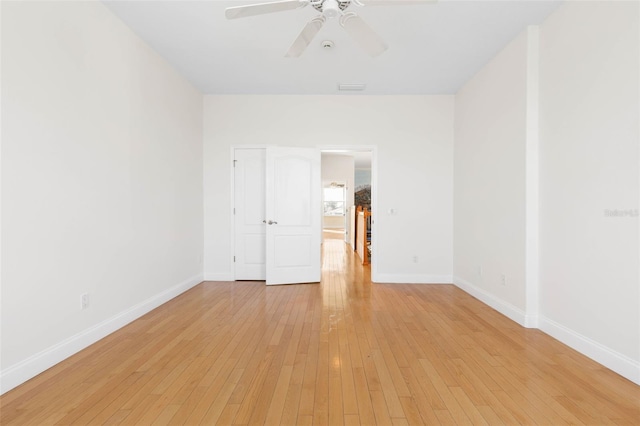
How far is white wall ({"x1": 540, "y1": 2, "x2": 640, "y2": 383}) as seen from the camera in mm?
1997

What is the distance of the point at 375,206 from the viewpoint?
458 cm

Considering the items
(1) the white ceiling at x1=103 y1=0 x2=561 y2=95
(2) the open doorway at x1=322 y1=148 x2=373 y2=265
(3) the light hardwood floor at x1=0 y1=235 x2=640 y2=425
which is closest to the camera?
(3) the light hardwood floor at x1=0 y1=235 x2=640 y2=425

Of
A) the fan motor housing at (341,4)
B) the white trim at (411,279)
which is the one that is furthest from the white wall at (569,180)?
the fan motor housing at (341,4)

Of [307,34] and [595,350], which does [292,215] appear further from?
[595,350]

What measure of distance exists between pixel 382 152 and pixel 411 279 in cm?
205

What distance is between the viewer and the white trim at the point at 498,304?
284cm

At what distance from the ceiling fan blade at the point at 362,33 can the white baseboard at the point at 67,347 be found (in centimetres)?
314

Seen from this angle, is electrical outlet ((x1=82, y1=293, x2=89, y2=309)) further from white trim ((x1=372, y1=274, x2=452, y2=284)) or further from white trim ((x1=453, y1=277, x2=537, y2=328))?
white trim ((x1=453, y1=277, x2=537, y2=328))

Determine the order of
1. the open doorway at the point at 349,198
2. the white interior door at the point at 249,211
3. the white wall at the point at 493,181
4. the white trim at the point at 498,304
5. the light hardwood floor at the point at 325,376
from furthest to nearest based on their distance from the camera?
1. the open doorway at the point at 349,198
2. the white interior door at the point at 249,211
3. the white wall at the point at 493,181
4. the white trim at the point at 498,304
5. the light hardwood floor at the point at 325,376

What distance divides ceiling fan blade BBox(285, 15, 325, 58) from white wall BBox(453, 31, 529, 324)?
221 centimetres

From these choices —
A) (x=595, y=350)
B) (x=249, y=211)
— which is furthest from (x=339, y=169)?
(x=595, y=350)

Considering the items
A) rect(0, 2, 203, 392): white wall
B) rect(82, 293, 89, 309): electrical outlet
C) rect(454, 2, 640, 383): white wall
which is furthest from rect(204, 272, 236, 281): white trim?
rect(454, 2, 640, 383): white wall

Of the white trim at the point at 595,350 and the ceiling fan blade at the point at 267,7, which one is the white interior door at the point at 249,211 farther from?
the white trim at the point at 595,350

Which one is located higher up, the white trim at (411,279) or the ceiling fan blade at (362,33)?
the ceiling fan blade at (362,33)
